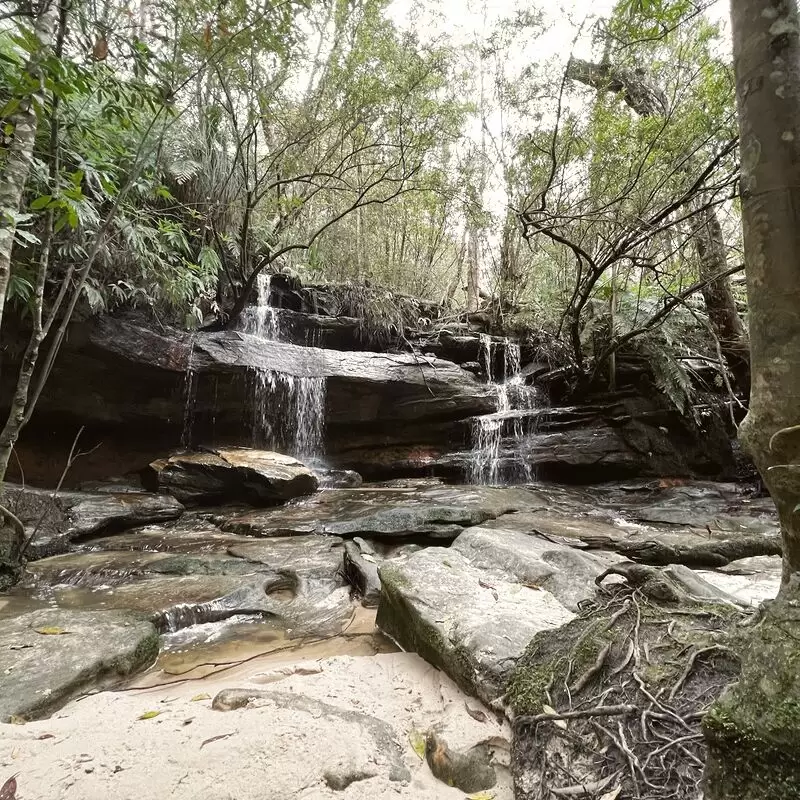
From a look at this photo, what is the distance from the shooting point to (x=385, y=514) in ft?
18.8

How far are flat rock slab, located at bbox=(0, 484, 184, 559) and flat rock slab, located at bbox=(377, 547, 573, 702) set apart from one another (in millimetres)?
3964

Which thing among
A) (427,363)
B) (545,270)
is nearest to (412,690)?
(427,363)

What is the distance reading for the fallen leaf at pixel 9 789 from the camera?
1.44 meters

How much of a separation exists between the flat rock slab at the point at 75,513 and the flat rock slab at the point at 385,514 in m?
0.90

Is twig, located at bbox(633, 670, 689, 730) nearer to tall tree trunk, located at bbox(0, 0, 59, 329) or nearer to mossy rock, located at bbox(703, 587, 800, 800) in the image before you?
mossy rock, located at bbox(703, 587, 800, 800)

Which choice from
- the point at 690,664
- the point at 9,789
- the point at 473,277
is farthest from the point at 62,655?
the point at 473,277

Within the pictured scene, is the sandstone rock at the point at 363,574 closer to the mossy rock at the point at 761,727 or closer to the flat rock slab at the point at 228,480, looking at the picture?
the mossy rock at the point at 761,727

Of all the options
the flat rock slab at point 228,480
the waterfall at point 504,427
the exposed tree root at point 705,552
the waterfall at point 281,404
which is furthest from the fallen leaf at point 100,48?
the waterfall at point 504,427

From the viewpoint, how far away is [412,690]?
2.20m

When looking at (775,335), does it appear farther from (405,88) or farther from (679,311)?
(679,311)

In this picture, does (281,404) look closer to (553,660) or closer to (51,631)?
(51,631)

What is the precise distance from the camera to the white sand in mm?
1491

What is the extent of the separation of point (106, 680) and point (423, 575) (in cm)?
182

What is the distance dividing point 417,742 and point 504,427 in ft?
27.5
